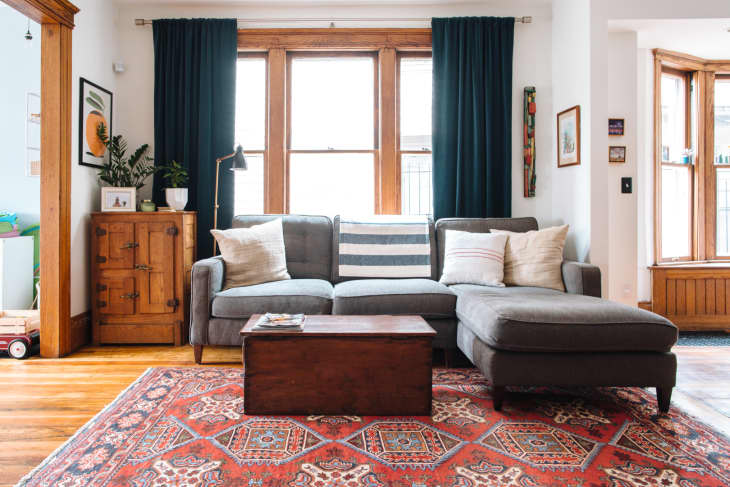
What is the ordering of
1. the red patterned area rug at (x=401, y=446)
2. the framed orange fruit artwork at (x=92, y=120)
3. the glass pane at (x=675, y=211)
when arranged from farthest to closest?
the glass pane at (x=675, y=211)
the framed orange fruit artwork at (x=92, y=120)
the red patterned area rug at (x=401, y=446)

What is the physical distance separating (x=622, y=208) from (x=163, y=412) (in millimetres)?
3591

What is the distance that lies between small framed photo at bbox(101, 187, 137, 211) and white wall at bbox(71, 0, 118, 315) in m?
0.13

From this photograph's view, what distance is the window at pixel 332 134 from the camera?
392cm

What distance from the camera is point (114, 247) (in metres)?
3.29

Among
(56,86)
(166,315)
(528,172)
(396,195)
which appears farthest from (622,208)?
(56,86)

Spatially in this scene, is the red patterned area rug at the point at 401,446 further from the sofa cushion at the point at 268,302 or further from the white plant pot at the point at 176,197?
the white plant pot at the point at 176,197

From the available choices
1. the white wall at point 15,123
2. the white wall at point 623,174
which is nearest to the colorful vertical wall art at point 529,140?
the white wall at point 623,174

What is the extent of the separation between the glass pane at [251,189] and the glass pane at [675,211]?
3718 mm

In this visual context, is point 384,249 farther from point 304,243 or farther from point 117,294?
point 117,294

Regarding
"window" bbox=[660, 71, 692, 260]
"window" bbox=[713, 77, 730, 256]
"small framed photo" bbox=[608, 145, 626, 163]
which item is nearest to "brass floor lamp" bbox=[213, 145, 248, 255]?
"small framed photo" bbox=[608, 145, 626, 163]

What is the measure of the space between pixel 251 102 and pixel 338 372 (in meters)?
2.77

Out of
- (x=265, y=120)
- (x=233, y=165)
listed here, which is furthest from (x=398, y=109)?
(x=233, y=165)

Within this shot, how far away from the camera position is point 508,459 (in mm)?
1684

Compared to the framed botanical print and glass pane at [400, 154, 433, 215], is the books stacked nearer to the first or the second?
glass pane at [400, 154, 433, 215]
